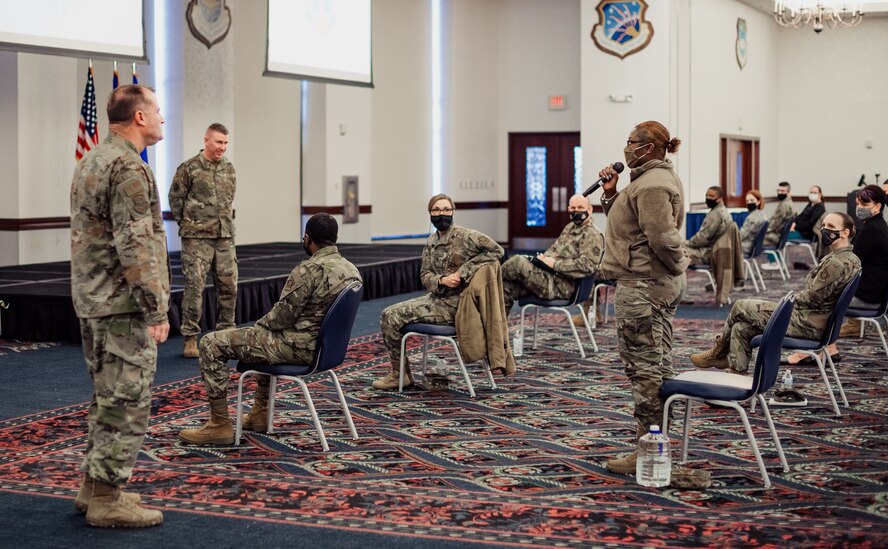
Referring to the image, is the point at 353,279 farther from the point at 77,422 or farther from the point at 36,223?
the point at 36,223

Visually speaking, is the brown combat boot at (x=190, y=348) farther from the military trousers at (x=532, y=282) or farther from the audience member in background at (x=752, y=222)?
the audience member in background at (x=752, y=222)

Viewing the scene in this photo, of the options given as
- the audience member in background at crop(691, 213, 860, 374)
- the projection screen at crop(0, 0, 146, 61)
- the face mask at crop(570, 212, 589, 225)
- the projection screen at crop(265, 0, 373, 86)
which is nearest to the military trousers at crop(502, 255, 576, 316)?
the face mask at crop(570, 212, 589, 225)

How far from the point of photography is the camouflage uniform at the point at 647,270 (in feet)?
15.3

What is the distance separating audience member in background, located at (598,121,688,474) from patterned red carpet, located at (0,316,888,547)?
0.47 metres

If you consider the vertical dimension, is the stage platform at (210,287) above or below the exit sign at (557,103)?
below

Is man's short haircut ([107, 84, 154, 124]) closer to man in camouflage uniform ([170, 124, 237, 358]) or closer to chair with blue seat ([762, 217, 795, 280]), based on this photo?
man in camouflage uniform ([170, 124, 237, 358])

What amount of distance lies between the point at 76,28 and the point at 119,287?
7.83 m

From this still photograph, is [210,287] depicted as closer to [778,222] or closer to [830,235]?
[830,235]

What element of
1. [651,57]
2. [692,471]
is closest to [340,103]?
[651,57]

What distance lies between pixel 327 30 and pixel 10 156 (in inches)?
178

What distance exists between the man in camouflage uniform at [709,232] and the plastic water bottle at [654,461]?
262 inches

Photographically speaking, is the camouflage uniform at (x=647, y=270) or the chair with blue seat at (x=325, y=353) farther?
the chair with blue seat at (x=325, y=353)

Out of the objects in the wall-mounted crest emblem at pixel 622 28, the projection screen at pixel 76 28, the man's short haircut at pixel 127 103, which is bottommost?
the man's short haircut at pixel 127 103

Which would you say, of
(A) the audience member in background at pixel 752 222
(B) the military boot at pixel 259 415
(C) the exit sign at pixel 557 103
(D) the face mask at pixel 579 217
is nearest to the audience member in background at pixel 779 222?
(A) the audience member in background at pixel 752 222
